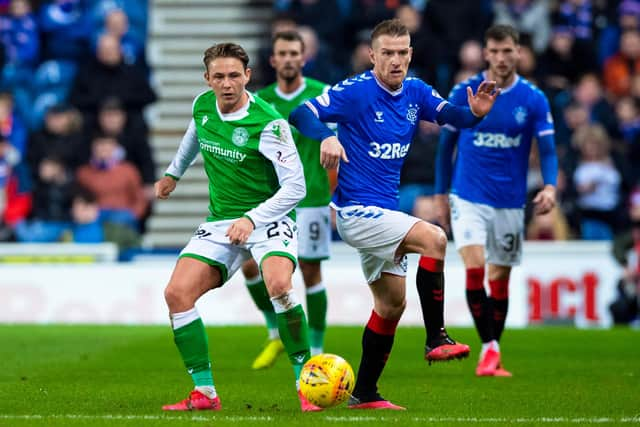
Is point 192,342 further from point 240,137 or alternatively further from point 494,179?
point 494,179

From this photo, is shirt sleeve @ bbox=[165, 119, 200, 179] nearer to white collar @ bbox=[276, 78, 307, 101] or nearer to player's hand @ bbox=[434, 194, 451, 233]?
white collar @ bbox=[276, 78, 307, 101]

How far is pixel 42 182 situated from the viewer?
64.1 ft

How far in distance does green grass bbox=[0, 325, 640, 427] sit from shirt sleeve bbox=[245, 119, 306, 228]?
1.23 metres

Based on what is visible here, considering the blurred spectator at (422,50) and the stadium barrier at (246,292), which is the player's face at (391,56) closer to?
the stadium barrier at (246,292)

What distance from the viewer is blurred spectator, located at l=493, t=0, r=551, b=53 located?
778 inches

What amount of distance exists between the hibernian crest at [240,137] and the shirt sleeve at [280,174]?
4.0 inches

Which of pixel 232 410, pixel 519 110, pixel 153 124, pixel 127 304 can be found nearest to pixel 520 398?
pixel 232 410

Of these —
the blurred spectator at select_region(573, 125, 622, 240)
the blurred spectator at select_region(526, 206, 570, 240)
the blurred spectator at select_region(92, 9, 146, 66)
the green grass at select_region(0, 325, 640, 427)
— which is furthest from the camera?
the blurred spectator at select_region(92, 9, 146, 66)

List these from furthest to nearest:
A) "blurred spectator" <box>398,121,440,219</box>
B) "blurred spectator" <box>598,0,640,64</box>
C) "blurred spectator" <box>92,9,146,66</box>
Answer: "blurred spectator" <box>92,9,146,66</box> < "blurred spectator" <box>598,0,640,64</box> < "blurred spectator" <box>398,121,440,219</box>

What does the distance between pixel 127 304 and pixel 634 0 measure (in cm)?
880

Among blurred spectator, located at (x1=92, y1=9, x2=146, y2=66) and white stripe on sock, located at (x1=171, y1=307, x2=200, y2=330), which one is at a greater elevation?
blurred spectator, located at (x1=92, y1=9, x2=146, y2=66)

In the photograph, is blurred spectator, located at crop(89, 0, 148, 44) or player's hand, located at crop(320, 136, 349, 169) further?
blurred spectator, located at crop(89, 0, 148, 44)

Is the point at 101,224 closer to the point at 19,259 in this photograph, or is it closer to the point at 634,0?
the point at 19,259

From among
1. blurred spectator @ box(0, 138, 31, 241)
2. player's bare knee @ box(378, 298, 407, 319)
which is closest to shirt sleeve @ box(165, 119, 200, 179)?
player's bare knee @ box(378, 298, 407, 319)
